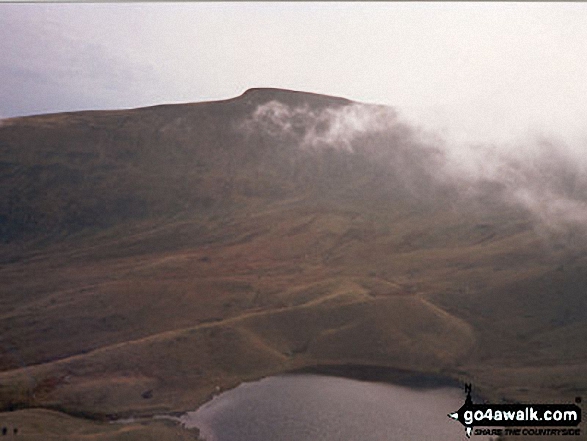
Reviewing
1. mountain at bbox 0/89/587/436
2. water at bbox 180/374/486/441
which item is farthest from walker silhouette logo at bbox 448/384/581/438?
mountain at bbox 0/89/587/436

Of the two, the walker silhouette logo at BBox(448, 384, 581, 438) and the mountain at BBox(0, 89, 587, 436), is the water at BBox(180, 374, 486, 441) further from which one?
the walker silhouette logo at BBox(448, 384, 581, 438)

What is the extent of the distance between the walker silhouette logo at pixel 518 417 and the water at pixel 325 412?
8.85 metres

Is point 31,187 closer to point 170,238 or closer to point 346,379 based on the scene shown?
point 170,238

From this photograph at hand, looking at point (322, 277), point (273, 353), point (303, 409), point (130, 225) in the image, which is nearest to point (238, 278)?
point (322, 277)

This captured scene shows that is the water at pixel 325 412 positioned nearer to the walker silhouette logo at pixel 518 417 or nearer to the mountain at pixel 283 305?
the mountain at pixel 283 305

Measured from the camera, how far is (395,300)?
10550 centimetres

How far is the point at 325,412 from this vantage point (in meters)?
70.5

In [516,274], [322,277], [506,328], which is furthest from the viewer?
[322,277]

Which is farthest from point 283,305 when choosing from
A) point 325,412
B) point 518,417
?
point 518,417

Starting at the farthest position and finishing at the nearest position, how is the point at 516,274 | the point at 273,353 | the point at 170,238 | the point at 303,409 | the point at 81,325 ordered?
the point at 170,238, the point at 516,274, the point at 81,325, the point at 273,353, the point at 303,409

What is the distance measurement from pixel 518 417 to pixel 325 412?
34682mm

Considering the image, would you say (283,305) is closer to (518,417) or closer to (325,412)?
(325,412)

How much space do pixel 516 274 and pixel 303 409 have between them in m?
73.2

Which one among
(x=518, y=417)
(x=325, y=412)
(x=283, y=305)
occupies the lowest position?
(x=325, y=412)
